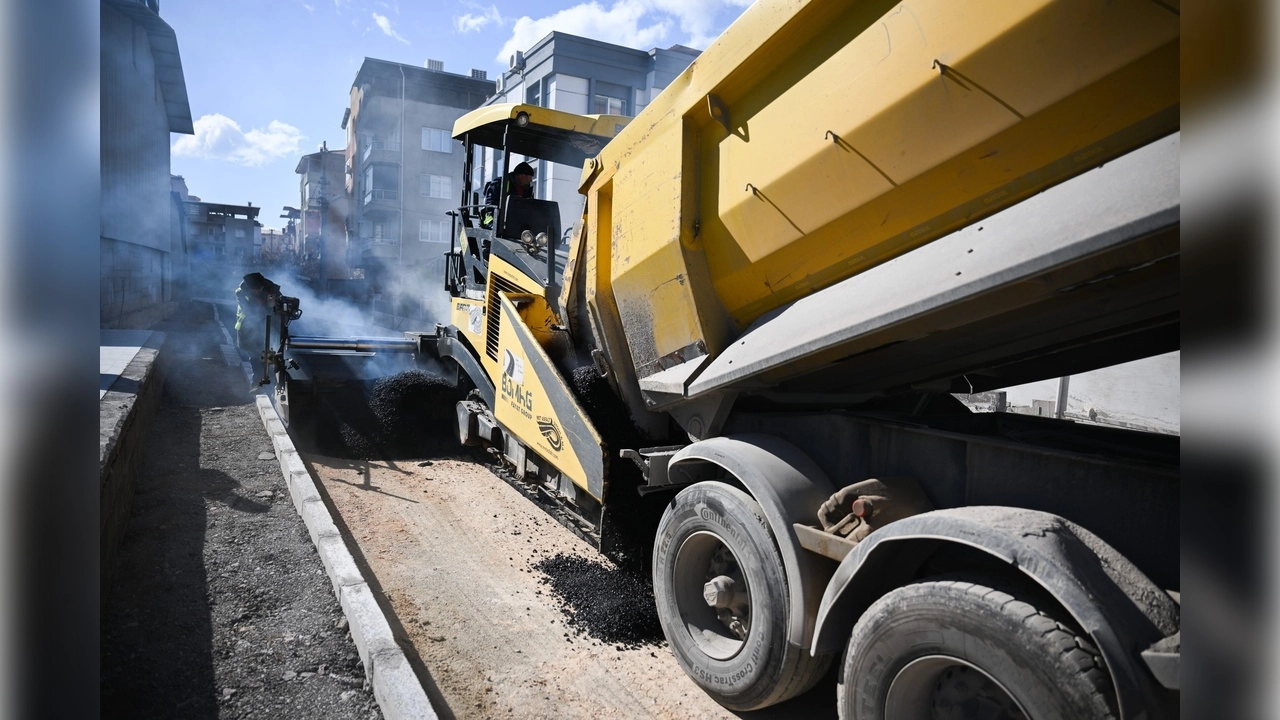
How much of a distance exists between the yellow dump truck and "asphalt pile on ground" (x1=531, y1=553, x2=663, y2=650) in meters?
0.26

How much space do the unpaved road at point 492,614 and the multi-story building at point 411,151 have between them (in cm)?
2890

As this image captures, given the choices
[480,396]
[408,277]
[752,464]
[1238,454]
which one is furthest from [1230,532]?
[408,277]

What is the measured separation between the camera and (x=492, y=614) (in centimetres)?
409

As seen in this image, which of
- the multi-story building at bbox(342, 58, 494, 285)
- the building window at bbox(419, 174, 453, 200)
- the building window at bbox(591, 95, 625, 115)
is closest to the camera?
the building window at bbox(591, 95, 625, 115)

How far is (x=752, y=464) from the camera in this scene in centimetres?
311

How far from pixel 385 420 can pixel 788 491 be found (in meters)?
5.71

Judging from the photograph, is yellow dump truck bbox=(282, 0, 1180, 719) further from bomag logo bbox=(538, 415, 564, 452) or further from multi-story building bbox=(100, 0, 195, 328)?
multi-story building bbox=(100, 0, 195, 328)

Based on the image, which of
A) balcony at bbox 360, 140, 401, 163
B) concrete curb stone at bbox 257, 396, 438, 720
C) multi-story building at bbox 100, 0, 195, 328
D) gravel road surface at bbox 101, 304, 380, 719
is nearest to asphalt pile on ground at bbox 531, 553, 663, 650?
concrete curb stone at bbox 257, 396, 438, 720

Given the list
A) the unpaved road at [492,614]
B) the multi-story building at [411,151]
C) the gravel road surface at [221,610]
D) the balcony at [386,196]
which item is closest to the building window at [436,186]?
the multi-story building at [411,151]

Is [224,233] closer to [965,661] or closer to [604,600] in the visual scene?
[604,600]

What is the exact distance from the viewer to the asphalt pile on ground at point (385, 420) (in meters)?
7.48

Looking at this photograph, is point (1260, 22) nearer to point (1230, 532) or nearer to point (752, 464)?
point (1230, 532)

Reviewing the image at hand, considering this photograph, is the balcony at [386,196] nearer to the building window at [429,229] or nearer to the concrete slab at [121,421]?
the building window at [429,229]

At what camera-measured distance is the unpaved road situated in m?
3.29
